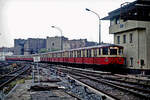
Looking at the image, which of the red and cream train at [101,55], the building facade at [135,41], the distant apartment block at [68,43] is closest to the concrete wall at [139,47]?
the building facade at [135,41]

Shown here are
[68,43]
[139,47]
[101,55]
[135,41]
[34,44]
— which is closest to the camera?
[101,55]

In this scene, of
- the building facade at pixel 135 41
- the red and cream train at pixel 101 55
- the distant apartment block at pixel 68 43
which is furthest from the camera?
the distant apartment block at pixel 68 43

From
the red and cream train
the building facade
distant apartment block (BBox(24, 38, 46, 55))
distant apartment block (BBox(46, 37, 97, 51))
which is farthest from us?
distant apartment block (BBox(24, 38, 46, 55))

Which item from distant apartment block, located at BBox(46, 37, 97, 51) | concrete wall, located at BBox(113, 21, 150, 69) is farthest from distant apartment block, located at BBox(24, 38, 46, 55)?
concrete wall, located at BBox(113, 21, 150, 69)

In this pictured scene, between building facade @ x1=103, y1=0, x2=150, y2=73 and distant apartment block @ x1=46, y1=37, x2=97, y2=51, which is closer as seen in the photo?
building facade @ x1=103, y1=0, x2=150, y2=73

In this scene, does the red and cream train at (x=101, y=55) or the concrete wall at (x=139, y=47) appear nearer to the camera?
the red and cream train at (x=101, y=55)

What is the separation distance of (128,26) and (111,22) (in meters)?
6.28

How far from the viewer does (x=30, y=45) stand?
9756 cm

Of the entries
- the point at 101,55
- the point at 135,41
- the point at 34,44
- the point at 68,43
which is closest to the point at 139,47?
the point at 135,41

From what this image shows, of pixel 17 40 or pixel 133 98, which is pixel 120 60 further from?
pixel 17 40

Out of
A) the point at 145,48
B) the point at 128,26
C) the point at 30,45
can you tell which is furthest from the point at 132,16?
the point at 30,45

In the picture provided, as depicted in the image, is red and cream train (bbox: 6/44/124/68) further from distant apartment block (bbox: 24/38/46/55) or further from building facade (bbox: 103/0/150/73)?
distant apartment block (bbox: 24/38/46/55)

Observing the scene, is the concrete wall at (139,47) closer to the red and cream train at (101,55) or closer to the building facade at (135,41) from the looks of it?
the building facade at (135,41)

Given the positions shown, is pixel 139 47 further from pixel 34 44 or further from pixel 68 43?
pixel 34 44
